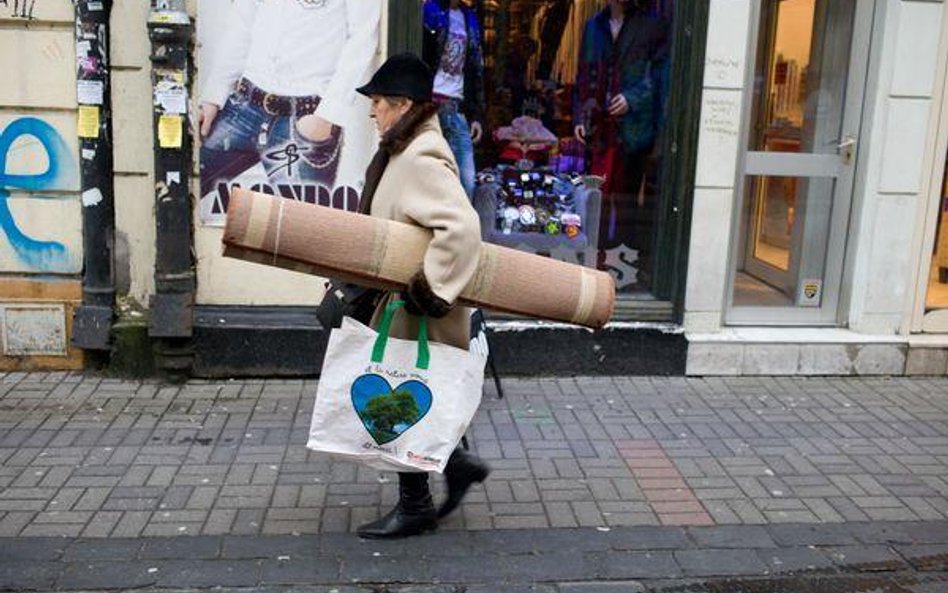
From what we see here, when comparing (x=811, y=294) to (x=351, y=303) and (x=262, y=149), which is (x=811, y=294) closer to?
(x=262, y=149)

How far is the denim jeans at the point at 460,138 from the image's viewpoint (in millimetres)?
6652

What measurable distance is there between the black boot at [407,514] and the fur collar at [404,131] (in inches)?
54.0

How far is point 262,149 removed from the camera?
6.24 m

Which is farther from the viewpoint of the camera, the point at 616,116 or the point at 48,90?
the point at 616,116

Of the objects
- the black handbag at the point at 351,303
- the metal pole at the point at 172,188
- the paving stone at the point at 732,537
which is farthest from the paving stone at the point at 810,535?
the metal pole at the point at 172,188

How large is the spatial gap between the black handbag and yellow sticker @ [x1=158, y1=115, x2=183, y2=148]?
7.42 feet

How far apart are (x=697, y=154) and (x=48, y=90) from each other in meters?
4.01

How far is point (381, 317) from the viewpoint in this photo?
13.0ft

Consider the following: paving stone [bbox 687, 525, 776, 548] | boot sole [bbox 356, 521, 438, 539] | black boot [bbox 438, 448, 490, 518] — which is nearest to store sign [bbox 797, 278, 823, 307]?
paving stone [bbox 687, 525, 776, 548]

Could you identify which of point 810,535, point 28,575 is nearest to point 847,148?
point 810,535

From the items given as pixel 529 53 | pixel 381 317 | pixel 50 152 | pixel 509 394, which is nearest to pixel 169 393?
pixel 50 152

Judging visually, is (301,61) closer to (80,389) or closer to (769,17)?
(80,389)

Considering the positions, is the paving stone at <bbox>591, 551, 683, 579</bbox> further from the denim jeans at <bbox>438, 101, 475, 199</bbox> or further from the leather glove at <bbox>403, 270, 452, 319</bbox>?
the denim jeans at <bbox>438, 101, 475, 199</bbox>

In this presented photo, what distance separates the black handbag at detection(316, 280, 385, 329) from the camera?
159 inches
